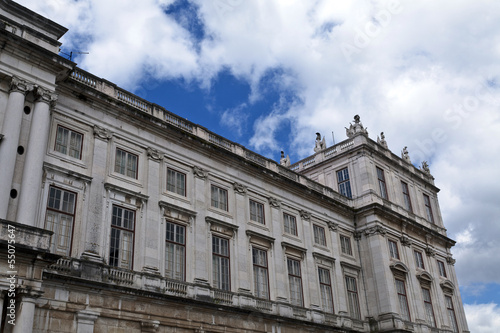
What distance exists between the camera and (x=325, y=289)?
1268 inches

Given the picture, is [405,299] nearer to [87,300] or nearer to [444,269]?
[444,269]

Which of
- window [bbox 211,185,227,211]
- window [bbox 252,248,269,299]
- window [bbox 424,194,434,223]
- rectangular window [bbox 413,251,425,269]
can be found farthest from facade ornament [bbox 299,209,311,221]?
window [bbox 424,194,434,223]

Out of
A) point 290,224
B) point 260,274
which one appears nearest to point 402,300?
point 290,224

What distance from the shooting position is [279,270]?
29.4 metres

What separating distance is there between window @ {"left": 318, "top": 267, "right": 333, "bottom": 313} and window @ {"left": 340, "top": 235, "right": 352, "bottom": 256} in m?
3.17

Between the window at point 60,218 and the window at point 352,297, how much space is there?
19.5 metres

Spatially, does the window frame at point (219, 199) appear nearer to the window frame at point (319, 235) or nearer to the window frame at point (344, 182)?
the window frame at point (319, 235)

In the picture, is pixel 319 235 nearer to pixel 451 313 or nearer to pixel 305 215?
pixel 305 215

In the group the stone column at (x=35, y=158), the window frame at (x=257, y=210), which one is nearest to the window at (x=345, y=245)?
the window frame at (x=257, y=210)

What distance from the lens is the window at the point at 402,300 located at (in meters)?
35.5

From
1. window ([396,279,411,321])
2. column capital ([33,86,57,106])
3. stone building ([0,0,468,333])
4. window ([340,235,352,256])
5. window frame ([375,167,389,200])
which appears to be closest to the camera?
stone building ([0,0,468,333])

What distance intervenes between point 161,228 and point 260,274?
693cm

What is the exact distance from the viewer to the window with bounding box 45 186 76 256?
66.9ft

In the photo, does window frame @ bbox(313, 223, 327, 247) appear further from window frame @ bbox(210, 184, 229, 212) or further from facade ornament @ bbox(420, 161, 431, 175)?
facade ornament @ bbox(420, 161, 431, 175)
